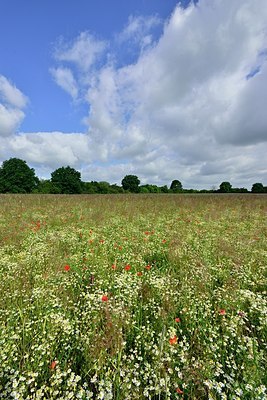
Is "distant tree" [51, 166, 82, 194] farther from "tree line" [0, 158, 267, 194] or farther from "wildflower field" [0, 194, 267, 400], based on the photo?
"wildflower field" [0, 194, 267, 400]

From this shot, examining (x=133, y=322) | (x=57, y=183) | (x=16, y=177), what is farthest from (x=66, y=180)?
(x=133, y=322)

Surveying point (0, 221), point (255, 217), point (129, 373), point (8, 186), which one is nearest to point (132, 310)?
point (129, 373)

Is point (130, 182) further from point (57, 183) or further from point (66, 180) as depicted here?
point (57, 183)

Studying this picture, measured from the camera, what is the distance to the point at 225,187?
231 ft

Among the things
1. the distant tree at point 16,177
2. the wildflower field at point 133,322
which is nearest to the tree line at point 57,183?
the distant tree at point 16,177

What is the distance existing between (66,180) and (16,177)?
15.6 metres

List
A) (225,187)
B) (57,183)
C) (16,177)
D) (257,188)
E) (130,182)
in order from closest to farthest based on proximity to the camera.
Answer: (16,177) < (257,188) < (57,183) < (225,187) < (130,182)

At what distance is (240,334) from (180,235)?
3.30 metres

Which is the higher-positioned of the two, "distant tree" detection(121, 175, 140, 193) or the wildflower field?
"distant tree" detection(121, 175, 140, 193)

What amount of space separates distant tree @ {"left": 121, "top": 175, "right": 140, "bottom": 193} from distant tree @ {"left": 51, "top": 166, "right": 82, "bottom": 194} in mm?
23005

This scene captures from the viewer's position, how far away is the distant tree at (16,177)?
54.4m

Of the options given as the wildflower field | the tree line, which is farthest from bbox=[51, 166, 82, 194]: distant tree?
the wildflower field

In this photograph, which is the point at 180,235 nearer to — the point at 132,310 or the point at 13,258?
the point at 132,310

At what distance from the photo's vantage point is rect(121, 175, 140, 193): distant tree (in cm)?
8356
